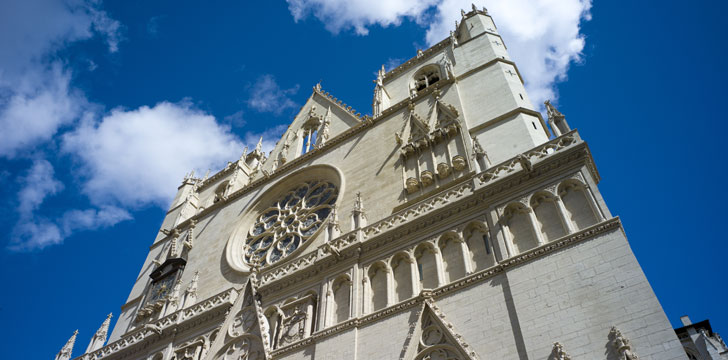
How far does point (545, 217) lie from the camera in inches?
485

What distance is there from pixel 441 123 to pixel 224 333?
9.83 meters

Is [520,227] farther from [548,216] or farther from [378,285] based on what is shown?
[378,285]

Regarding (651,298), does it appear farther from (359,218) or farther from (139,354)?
(139,354)

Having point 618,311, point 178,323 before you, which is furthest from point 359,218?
point 618,311

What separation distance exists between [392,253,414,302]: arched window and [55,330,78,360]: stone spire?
13305 mm

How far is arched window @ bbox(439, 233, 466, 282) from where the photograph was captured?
1262 cm

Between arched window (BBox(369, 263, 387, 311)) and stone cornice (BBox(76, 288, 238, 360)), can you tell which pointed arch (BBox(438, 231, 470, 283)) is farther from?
stone cornice (BBox(76, 288, 238, 360))

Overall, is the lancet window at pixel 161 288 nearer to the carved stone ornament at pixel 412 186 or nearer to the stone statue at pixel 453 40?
the carved stone ornament at pixel 412 186

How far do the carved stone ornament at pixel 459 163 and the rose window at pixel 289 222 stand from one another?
4.99 meters

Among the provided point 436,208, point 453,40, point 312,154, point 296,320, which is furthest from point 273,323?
point 453,40

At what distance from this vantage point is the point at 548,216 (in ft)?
40.3

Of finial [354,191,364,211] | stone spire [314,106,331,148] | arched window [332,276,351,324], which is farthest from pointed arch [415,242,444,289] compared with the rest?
stone spire [314,106,331,148]

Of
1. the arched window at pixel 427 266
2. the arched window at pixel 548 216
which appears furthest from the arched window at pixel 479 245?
the arched window at pixel 548 216

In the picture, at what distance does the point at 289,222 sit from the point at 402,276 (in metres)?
8.18
